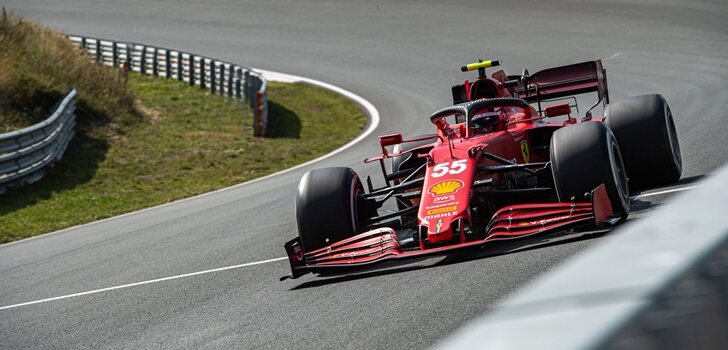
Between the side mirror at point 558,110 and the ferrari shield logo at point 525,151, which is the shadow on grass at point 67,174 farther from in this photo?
the side mirror at point 558,110

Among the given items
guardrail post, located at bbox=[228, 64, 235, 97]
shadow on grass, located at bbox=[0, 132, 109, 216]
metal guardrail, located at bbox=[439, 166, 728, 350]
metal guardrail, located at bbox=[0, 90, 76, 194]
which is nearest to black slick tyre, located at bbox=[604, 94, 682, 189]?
metal guardrail, located at bbox=[439, 166, 728, 350]

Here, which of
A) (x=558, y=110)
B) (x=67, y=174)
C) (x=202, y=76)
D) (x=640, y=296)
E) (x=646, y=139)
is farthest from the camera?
(x=202, y=76)

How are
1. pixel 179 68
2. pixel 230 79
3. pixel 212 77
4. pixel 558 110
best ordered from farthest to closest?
pixel 179 68, pixel 212 77, pixel 230 79, pixel 558 110

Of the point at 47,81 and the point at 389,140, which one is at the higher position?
the point at 389,140

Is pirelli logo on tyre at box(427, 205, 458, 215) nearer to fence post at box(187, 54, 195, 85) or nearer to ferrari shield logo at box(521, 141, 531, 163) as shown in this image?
ferrari shield logo at box(521, 141, 531, 163)

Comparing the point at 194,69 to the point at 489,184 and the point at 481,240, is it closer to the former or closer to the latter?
the point at 489,184

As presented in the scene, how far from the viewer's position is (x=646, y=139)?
9.61 meters

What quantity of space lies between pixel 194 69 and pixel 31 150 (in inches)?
500

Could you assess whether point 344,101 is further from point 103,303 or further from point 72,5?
point 72,5

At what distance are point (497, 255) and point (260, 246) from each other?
334 centimetres

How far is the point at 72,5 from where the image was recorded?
4434 centimetres

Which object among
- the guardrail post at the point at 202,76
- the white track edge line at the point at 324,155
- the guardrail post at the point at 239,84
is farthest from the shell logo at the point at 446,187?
the guardrail post at the point at 202,76

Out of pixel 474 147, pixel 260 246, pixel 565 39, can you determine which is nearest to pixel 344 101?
pixel 565 39

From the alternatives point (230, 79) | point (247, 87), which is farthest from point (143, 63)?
point (247, 87)
